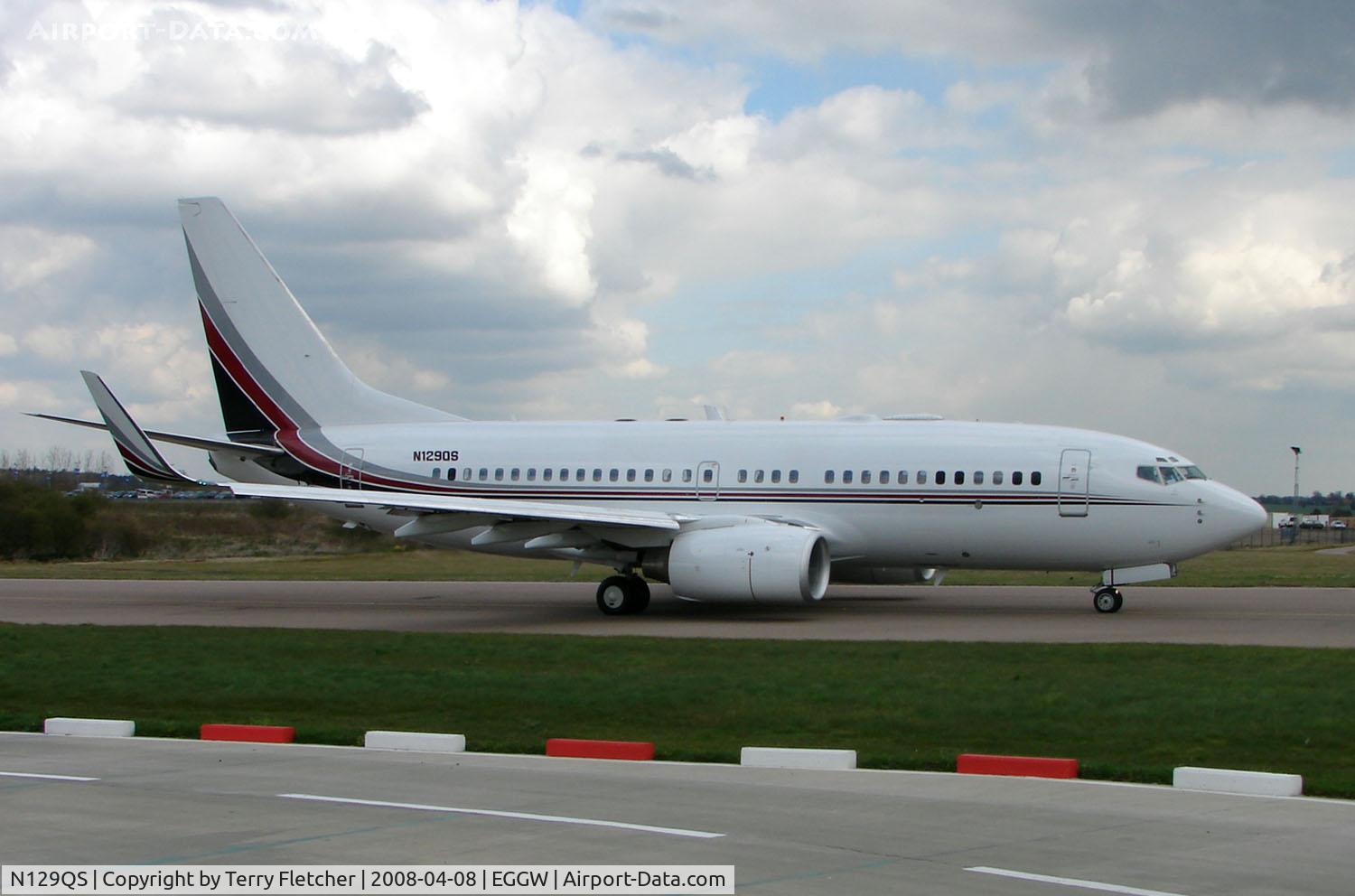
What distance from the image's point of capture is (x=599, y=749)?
46.7 feet

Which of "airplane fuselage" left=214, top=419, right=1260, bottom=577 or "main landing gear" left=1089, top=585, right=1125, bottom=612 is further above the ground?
"airplane fuselage" left=214, top=419, right=1260, bottom=577

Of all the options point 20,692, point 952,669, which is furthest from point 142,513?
point 952,669

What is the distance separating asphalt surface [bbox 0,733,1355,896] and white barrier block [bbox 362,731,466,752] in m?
0.93

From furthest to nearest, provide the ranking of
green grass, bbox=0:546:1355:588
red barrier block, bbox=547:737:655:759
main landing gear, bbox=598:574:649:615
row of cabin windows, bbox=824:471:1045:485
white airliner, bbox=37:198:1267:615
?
green grass, bbox=0:546:1355:588
main landing gear, bbox=598:574:649:615
row of cabin windows, bbox=824:471:1045:485
white airliner, bbox=37:198:1267:615
red barrier block, bbox=547:737:655:759

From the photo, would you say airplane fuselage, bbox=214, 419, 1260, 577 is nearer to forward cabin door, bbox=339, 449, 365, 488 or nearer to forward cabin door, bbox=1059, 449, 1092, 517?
forward cabin door, bbox=1059, 449, 1092, 517

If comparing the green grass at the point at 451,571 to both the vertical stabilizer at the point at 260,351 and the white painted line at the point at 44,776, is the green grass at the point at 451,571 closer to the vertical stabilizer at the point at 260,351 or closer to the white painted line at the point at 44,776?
the vertical stabilizer at the point at 260,351

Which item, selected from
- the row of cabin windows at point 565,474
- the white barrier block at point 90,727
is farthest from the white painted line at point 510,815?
the row of cabin windows at point 565,474

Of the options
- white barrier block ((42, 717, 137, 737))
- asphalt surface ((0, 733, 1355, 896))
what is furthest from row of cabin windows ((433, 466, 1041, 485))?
asphalt surface ((0, 733, 1355, 896))

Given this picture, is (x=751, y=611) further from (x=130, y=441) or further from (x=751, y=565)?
(x=130, y=441)

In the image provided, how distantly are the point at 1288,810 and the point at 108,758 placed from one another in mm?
10083

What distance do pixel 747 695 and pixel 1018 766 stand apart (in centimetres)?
535

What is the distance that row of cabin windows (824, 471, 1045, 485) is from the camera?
29.1 meters

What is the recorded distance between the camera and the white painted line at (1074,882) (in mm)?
8338

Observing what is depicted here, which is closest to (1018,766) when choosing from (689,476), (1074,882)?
(1074,882)
